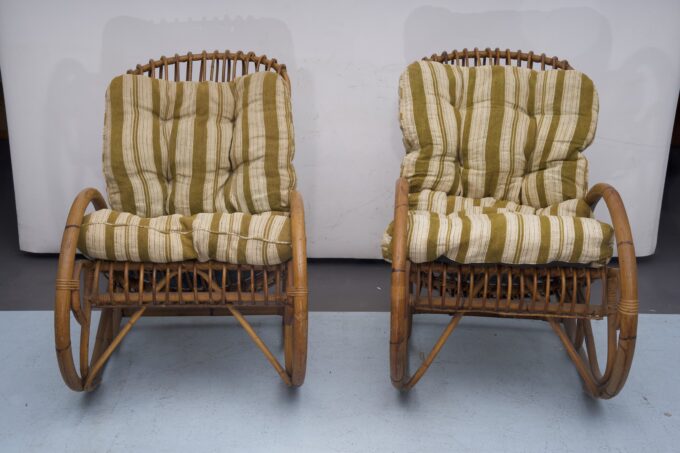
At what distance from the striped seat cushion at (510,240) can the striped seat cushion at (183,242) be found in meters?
0.34

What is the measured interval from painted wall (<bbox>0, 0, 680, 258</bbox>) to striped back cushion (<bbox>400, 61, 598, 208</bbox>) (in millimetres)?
490

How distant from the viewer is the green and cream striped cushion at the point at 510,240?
1377mm

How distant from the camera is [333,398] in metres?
1.59

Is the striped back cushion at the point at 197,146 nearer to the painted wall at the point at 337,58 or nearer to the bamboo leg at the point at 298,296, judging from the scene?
the bamboo leg at the point at 298,296

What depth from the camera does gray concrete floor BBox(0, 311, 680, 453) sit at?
4.68 ft

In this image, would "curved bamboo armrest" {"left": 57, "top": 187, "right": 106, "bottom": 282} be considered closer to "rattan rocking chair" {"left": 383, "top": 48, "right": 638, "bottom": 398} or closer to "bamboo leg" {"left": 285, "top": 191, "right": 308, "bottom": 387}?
"bamboo leg" {"left": 285, "top": 191, "right": 308, "bottom": 387}

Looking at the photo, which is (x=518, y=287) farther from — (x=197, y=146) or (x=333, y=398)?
(x=197, y=146)

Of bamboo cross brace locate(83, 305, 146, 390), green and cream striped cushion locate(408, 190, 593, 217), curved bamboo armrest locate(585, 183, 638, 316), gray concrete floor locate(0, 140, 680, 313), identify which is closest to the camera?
curved bamboo armrest locate(585, 183, 638, 316)

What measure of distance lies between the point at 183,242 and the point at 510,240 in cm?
78

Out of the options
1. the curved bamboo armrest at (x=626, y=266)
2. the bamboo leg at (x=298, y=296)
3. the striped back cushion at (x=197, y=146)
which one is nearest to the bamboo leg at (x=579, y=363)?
the curved bamboo armrest at (x=626, y=266)

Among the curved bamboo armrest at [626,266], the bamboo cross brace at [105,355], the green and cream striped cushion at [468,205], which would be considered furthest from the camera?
the green and cream striped cushion at [468,205]

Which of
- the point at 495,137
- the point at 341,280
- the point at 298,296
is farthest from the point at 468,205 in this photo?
the point at 341,280

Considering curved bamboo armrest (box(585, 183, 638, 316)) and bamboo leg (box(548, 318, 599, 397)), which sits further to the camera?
bamboo leg (box(548, 318, 599, 397))

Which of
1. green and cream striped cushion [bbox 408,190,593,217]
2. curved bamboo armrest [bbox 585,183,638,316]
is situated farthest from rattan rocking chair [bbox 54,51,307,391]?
curved bamboo armrest [bbox 585,183,638,316]
